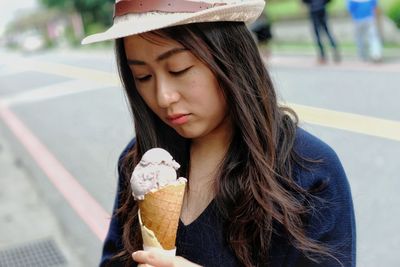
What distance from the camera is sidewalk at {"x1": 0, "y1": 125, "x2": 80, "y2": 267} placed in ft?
13.0

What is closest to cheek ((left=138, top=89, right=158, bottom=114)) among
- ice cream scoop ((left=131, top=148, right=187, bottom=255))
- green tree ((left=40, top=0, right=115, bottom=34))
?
ice cream scoop ((left=131, top=148, right=187, bottom=255))

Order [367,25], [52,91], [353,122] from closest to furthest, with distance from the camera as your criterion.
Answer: [353,122] → [367,25] → [52,91]

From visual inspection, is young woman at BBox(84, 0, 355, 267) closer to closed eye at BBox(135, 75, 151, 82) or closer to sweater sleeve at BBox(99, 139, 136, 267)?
closed eye at BBox(135, 75, 151, 82)

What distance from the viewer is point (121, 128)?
754 cm

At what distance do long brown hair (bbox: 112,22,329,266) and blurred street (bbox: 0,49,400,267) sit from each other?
26cm

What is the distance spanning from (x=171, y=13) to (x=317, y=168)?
484mm

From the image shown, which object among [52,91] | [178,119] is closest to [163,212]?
[178,119]

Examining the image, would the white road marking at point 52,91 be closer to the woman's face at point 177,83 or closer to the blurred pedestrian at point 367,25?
the blurred pedestrian at point 367,25

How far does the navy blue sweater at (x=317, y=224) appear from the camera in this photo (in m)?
1.28

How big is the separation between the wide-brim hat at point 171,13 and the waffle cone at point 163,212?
36 centimetres

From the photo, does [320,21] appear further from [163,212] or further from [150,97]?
[163,212]

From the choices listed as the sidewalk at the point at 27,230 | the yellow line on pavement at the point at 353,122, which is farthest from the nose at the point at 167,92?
the yellow line on pavement at the point at 353,122

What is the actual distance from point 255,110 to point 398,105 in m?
5.40

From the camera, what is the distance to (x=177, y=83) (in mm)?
1269
